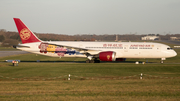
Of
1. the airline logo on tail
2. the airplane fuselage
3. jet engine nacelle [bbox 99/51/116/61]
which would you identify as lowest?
jet engine nacelle [bbox 99/51/116/61]

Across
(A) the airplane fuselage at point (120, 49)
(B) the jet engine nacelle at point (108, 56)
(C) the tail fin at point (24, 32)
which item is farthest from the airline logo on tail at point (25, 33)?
(B) the jet engine nacelle at point (108, 56)

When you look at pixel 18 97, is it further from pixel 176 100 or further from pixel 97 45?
pixel 97 45

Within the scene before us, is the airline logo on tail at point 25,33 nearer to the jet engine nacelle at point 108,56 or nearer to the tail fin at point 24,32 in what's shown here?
the tail fin at point 24,32

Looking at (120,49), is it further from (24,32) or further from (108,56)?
(24,32)

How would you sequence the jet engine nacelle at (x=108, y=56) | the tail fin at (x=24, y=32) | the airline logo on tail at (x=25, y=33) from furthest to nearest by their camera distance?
Answer: the airline logo on tail at (x=25, y=33), the tail fin at (x=24, y=32), the jet engine nacelle at (x=108, y=56)

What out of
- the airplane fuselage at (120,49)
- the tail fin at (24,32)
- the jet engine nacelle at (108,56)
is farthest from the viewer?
the tail fin at (24,32)

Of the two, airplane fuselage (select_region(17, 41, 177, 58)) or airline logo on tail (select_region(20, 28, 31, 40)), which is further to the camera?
airline logo on tail (select_region(20, 28, 31, 40))

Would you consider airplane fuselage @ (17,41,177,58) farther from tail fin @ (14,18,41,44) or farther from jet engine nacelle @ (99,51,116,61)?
jet engine nacelle @ (99,51,116,61)

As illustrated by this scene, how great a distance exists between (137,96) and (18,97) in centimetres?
788

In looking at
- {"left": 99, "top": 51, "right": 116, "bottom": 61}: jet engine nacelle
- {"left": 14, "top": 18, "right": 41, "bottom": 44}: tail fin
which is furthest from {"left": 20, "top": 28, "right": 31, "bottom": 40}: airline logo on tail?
{"left": 99, "top": 51, "right": 116, "bottom": 61}: jet engine nacelle

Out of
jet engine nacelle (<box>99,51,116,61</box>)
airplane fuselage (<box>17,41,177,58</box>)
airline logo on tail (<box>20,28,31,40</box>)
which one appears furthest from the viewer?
airline logo on tail (<box>20,28,31,40</box>)

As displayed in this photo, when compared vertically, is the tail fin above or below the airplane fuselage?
above

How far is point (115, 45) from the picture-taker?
46219 millimetres

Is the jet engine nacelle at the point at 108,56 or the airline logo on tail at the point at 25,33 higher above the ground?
the airline logo on tail at the point at 25,33
